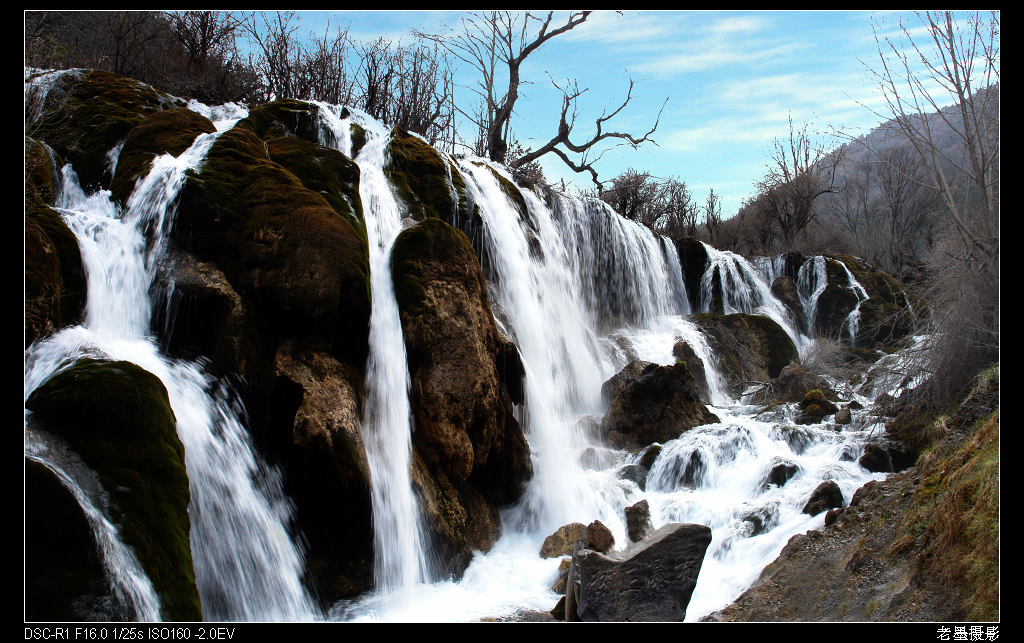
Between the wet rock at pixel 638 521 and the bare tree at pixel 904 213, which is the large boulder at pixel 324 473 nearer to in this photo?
the wet rock at pixel 638 521

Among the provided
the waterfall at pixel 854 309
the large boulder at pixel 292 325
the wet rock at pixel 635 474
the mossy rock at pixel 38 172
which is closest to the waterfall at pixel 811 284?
the waterfall at pixel 854 309

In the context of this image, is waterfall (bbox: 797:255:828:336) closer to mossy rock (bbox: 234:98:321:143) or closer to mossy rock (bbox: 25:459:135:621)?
mossy rock (bbox: 234:98:321:143)

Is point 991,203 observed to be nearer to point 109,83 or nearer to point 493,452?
point 493,452

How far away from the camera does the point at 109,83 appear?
1050 cm

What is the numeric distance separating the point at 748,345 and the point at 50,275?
50.2 ft

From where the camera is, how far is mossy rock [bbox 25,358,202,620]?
351 centimetres

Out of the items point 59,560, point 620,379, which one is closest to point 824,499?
point 620,379

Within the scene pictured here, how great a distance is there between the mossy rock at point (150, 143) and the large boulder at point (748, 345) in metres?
12.4

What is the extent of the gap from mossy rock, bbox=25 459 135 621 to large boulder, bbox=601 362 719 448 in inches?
323

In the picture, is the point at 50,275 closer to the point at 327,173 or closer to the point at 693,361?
the point at 327,173

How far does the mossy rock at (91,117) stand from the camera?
8.59 m

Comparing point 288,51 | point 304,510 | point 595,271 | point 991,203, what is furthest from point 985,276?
point 288,51

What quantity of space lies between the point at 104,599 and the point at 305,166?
6.21 meters

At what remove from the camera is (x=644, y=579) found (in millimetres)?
4770
